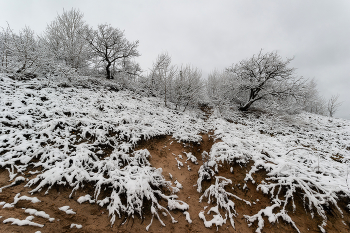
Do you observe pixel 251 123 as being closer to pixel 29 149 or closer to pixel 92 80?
pixel 29 149

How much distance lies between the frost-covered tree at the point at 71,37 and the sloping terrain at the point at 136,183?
8.58 m

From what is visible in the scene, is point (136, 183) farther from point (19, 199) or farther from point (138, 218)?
point (19, 199)

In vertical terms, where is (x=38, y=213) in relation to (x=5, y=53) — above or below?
below

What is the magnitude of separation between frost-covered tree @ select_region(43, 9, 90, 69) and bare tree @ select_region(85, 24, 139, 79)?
2.98 feet

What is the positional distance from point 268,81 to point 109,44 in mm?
19138

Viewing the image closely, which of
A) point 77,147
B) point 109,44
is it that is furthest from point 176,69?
point 77,147

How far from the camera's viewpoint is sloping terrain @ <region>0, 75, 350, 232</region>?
9.95 feet

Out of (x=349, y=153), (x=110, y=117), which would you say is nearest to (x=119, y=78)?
(x=110, y=117)

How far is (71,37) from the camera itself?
45.9 feet

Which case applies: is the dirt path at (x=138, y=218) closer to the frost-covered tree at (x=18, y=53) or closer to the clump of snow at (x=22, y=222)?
the clump of snow at (x=22, y=222)

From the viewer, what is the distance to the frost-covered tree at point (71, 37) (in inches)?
517

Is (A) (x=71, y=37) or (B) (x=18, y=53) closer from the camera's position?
(B) (x=18, y=53)

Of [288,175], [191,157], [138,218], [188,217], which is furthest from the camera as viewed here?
[191,157]

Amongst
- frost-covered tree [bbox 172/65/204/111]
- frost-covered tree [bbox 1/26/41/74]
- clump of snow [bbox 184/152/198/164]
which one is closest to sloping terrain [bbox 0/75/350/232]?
clump of snow [bbox 184/152/198/164]
